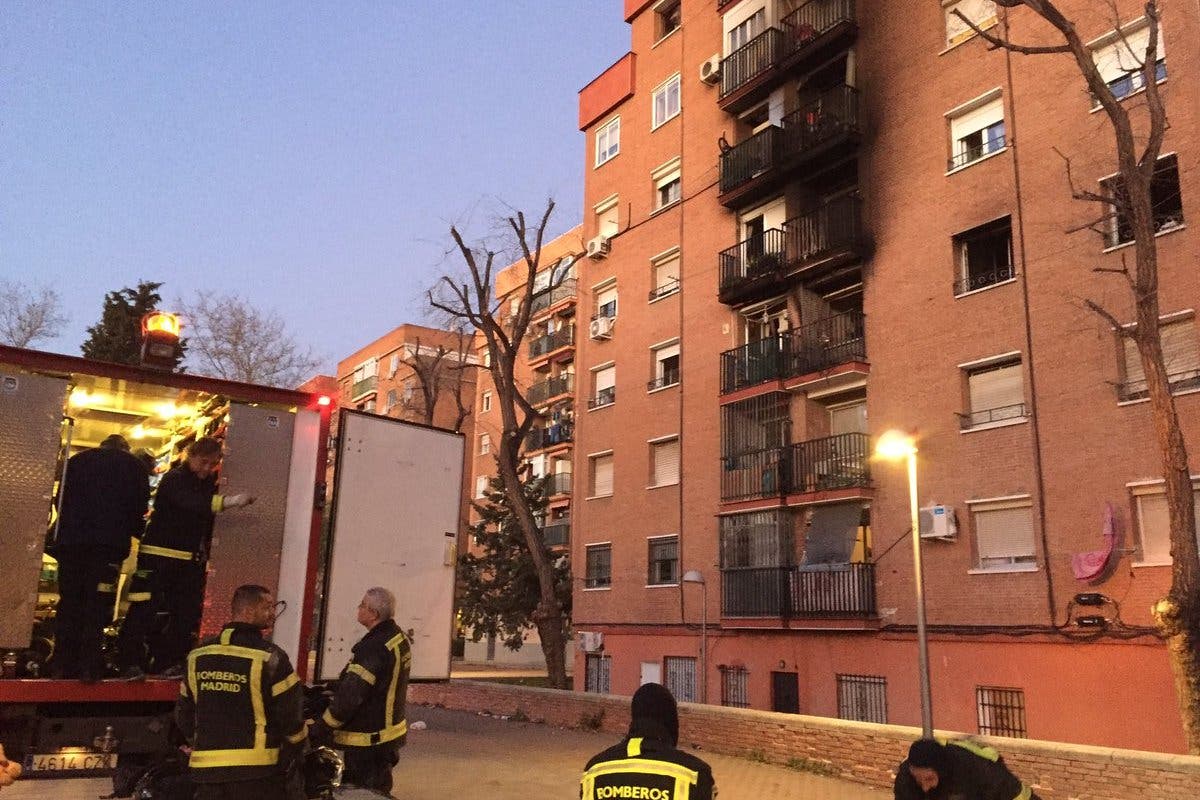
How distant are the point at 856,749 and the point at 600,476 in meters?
16.8

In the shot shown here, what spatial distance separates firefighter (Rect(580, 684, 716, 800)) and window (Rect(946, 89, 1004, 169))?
1797 cm

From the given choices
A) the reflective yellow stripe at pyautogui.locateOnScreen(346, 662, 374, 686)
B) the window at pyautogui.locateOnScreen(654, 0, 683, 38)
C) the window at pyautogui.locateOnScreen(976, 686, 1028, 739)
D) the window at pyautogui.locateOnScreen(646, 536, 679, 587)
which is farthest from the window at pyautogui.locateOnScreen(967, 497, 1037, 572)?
the window at pyautogui.locateOnScreen(654, 0, 683, 38)

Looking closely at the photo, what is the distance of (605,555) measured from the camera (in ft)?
92.1

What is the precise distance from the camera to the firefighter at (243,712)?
16.5 feet

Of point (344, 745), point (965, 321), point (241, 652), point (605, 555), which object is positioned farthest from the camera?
point (605, 555)

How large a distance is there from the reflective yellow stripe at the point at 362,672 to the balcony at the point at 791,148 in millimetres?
17957

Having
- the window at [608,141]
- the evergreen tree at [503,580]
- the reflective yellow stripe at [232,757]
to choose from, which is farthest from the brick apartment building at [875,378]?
the reflective yellow stripe at [232,757]

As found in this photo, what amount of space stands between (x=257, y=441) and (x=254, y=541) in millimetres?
760

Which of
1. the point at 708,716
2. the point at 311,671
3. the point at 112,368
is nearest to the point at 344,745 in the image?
the point at 311,671

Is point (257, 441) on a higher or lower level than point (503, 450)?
lower

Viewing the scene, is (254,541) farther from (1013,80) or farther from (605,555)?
(605,555)

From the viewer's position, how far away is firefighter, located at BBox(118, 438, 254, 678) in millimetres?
7164

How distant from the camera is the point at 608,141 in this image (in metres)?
31.4

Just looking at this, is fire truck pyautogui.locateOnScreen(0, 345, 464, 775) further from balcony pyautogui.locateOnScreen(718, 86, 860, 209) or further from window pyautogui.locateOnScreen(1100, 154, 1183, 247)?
balcony pyautogui.locateOnScreen(718, 86, 860, 209)
